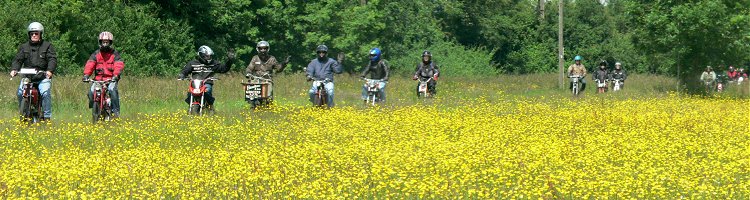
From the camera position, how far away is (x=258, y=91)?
2184cm

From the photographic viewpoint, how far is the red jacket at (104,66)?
17812 millimetres

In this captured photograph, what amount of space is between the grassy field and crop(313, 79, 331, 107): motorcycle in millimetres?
1175

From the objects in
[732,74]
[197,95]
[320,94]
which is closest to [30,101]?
[197,95]

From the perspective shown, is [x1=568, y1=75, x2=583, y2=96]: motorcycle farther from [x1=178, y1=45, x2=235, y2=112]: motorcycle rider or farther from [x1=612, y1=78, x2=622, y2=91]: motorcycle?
[x1=178, y1=45, x2=235, y2=112]: motorcycle rider

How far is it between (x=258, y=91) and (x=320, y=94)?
1222 mm

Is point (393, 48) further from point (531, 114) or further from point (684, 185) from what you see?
point (684, 185)

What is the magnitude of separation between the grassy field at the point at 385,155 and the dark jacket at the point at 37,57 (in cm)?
90

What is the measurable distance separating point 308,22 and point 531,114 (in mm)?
→ 48784

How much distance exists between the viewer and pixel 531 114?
68.0 feet

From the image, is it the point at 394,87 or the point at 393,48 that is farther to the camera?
the point at 393,48

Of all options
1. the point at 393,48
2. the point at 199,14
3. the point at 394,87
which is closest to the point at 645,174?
the point at 394,87

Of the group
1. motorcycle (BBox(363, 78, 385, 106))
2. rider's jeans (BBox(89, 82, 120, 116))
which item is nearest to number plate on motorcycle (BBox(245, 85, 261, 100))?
motorcycle (BBox(363, 78, 385, 106))

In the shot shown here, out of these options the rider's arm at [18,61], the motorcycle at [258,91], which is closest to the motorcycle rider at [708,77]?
the motorcycle at [258,91]

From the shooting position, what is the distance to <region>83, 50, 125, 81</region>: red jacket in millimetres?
17812
